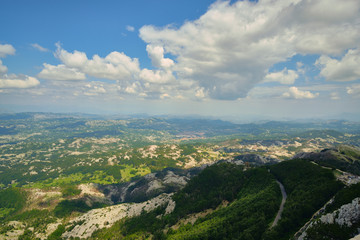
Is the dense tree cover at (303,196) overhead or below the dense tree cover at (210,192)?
overhead

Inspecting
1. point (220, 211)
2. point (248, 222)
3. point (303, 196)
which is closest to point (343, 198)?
point (303, 196)

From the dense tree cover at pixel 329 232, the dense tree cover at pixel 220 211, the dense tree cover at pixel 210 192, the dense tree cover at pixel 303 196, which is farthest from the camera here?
the dense tree cover at pixel 210 192

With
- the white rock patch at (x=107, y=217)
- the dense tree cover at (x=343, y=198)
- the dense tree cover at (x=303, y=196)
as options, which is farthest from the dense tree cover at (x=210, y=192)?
the dense tree cover at (x=343, y=198)

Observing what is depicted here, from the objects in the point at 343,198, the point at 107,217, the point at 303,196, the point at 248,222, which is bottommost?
the point at 107,217

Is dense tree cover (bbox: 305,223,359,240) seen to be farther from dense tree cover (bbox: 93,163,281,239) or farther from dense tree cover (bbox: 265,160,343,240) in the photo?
dense tree cover (bbox: 93,163,281,239)

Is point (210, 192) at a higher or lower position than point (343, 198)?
lower

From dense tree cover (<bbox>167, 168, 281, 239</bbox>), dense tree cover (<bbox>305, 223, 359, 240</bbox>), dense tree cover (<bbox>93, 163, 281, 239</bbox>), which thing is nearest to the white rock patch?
dense tree cover (<bbox>93, 163, 281, 239</bbox>)

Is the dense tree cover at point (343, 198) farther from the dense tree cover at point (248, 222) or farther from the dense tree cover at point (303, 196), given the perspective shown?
the dense tree cover at point (248, 222)

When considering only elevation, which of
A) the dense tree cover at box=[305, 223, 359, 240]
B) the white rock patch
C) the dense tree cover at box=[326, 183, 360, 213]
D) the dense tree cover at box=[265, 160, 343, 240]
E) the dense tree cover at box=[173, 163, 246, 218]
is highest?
the dense tree cover at box=[326, 183, 360, 213]

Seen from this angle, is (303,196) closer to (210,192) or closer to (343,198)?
(343,198)
